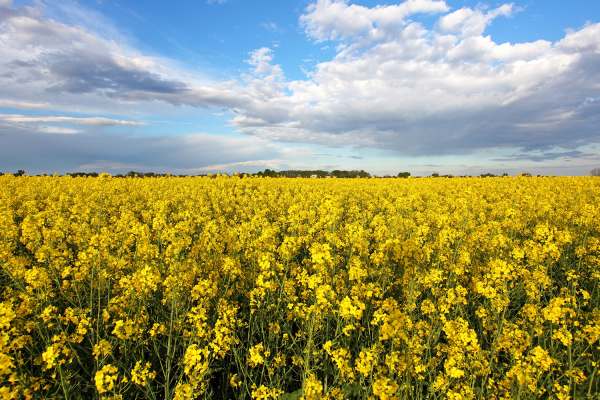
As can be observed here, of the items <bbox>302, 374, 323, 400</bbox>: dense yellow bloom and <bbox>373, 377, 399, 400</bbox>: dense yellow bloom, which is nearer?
<bbox>373, 377, 399, 400</bbox>: dense yellow bloom

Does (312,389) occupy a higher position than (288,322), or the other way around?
(312,389)

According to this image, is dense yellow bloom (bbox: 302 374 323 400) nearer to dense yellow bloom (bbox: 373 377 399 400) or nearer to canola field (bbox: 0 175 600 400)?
canola field (bbox: 0 175 600 400)

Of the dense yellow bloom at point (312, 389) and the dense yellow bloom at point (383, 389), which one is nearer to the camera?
the dense yellow bloom at point (383, 389)

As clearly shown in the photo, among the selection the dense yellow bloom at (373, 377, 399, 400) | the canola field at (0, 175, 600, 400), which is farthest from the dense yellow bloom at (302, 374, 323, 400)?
the dense yellow bloom at (373, 377, 399, 400)

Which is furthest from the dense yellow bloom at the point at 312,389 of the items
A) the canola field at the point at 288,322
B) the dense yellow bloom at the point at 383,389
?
the dense yellow bloom at the point at 383,389

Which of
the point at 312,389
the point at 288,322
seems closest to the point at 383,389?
the point at 312,389

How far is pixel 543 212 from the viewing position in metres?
11.0

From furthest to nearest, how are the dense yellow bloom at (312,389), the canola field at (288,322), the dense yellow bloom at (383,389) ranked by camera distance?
the canola field at (288,322)
the dense yellow bloom at (312,389)
the dense yellow bloom at (383,389)

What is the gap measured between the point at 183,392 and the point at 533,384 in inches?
124

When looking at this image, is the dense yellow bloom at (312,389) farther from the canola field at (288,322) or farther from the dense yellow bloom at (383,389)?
the dense yellow bloom at (383,389)

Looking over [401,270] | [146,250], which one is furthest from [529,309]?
[146,250]

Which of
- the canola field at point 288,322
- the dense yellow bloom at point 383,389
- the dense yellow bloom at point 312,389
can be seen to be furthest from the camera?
the canola field at point 288,322

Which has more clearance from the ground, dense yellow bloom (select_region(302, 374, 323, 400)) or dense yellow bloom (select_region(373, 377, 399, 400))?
dense yellow bloom (select_region(373, 377, 399, 400))

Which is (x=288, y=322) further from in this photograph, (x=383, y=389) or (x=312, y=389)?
(x=383, y=389)
